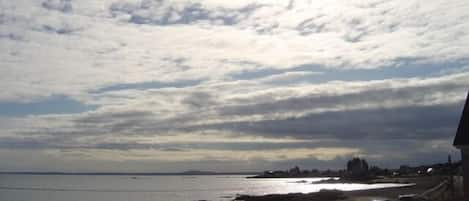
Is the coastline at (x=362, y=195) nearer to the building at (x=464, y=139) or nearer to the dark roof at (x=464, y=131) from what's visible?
the building at (x=464, y=139)

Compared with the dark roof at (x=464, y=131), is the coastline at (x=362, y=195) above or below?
below

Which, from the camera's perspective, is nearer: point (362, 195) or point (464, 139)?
point (464, 139)

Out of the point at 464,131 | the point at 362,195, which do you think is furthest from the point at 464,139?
the point at 362,195

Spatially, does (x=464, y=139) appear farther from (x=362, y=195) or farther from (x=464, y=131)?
(x=362, y=195)

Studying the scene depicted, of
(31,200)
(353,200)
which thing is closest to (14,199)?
(31,200)

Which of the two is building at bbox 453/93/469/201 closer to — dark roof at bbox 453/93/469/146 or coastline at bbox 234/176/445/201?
dark roof at bbox 453/93/469/146

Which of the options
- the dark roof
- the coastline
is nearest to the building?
the dark roof

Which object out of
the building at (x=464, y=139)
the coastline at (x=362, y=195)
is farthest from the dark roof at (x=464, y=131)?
the coastline at (x=362, y=195)

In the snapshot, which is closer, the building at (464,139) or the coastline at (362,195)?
the building at (464,139)

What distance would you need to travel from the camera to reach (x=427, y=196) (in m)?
39.8

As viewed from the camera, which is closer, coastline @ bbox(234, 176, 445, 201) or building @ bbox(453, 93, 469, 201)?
building @ bbox(453, 93, 469, 201)

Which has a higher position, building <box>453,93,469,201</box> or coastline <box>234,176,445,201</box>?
building <box>453,93,469,201</box>

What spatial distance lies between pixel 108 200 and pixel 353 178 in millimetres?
90760

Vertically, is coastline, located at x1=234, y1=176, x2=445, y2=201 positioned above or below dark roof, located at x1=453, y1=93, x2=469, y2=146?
below
